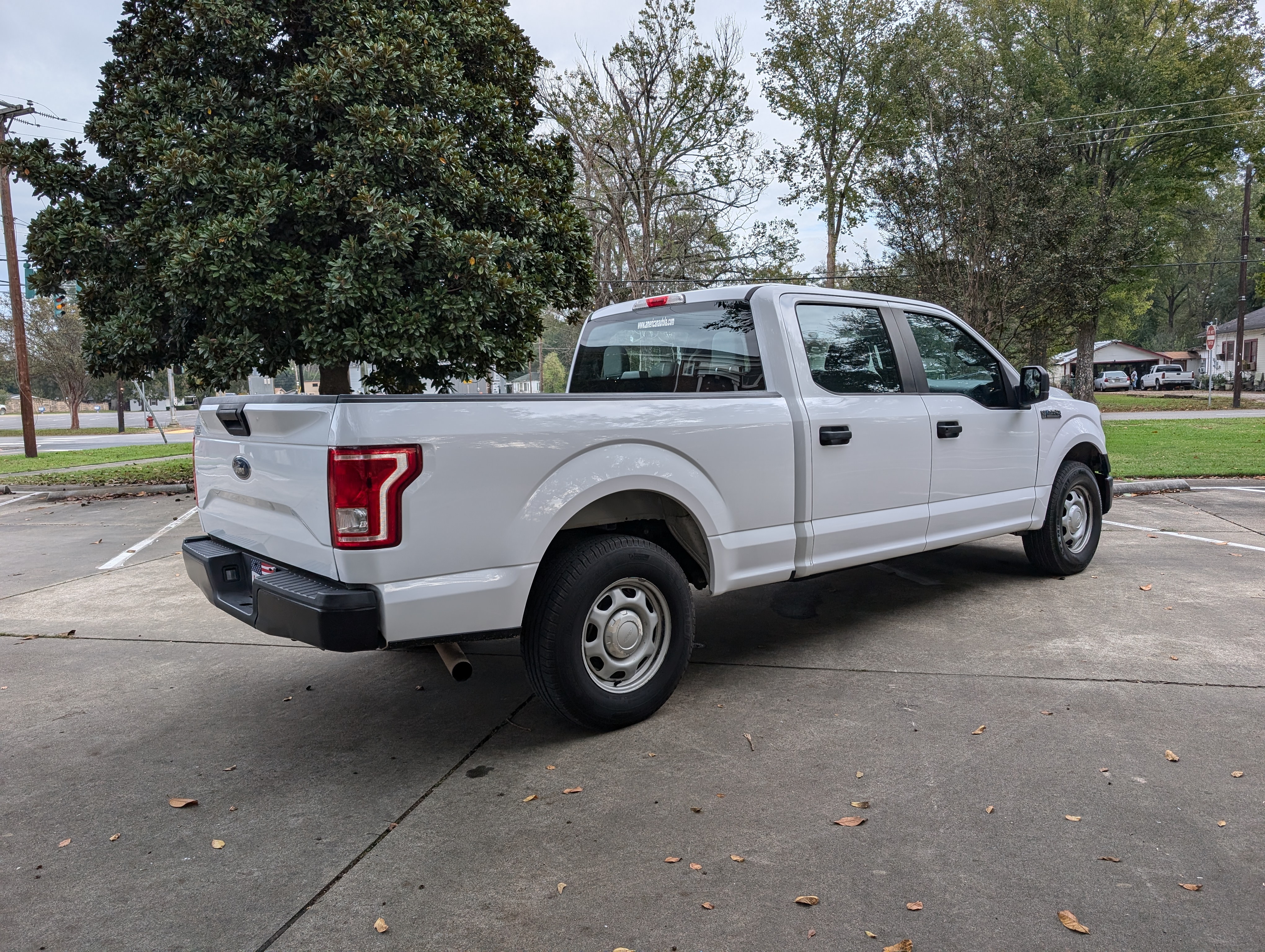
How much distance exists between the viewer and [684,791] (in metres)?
3.29

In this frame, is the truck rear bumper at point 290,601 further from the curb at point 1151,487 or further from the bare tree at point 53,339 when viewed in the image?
the bare tree at point 53,339

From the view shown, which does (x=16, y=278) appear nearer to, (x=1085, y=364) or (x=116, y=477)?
(x=116, y=477)

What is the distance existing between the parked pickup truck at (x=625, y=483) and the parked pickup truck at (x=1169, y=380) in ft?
185

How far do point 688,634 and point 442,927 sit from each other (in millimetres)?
1806

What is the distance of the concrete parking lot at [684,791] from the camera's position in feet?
8.32

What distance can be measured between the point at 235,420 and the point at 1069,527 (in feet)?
18.2

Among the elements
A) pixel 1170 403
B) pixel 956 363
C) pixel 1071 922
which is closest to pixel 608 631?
pixel 1071 922

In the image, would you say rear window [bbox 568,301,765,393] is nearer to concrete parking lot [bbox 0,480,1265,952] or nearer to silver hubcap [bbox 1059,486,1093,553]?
concrete parking lot [bbox 0,480,1265,952]

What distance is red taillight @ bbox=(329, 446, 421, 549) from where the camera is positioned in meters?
3.08

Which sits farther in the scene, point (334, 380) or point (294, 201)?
point (334, 380)

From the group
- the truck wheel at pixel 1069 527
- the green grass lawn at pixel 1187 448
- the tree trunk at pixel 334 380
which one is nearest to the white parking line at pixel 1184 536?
the truck wheel at pixel 1069 527

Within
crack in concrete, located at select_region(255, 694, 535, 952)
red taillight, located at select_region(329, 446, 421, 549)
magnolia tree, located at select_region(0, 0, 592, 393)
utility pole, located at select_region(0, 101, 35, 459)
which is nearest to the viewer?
crack in concrete, located at select_region(255, 694, 535, 952)

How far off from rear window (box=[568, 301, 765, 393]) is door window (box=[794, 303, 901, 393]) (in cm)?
32

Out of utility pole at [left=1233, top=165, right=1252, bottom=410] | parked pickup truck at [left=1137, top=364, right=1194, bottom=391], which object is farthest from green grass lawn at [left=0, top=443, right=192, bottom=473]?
parked pickup truck at [left=1137, top=364, right=1194, bottom=391]
